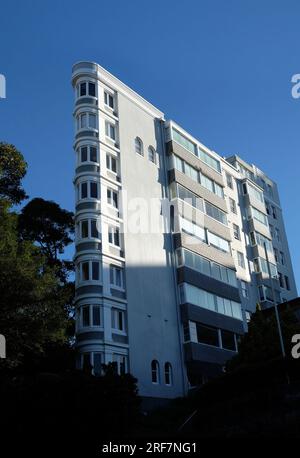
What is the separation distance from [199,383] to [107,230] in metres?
13.4

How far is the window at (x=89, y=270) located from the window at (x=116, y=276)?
43.9 inches

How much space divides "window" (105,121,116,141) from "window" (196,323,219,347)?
15.7 m

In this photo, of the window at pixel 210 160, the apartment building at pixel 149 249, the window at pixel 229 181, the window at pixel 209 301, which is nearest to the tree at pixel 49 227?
the apartment building at pixel 149 249

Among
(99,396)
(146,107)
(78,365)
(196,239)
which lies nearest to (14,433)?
(99,396)

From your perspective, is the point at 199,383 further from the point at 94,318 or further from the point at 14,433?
the point at 14,433

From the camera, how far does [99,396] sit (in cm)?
1927

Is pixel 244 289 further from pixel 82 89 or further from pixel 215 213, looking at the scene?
pixel 82 89

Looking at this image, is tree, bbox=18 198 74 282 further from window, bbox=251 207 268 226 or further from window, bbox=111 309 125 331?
window, bbox=251 207 268 226

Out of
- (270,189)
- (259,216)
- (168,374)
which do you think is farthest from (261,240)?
(168,374)

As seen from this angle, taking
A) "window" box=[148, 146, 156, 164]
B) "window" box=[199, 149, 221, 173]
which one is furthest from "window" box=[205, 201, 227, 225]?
"window" box=[148, 146, 156, 164]

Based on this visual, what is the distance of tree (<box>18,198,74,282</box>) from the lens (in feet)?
145

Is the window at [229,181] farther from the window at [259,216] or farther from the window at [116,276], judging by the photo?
the window at [116,276]

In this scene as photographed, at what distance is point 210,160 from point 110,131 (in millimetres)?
13012

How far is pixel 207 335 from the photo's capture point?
44.8 meters
